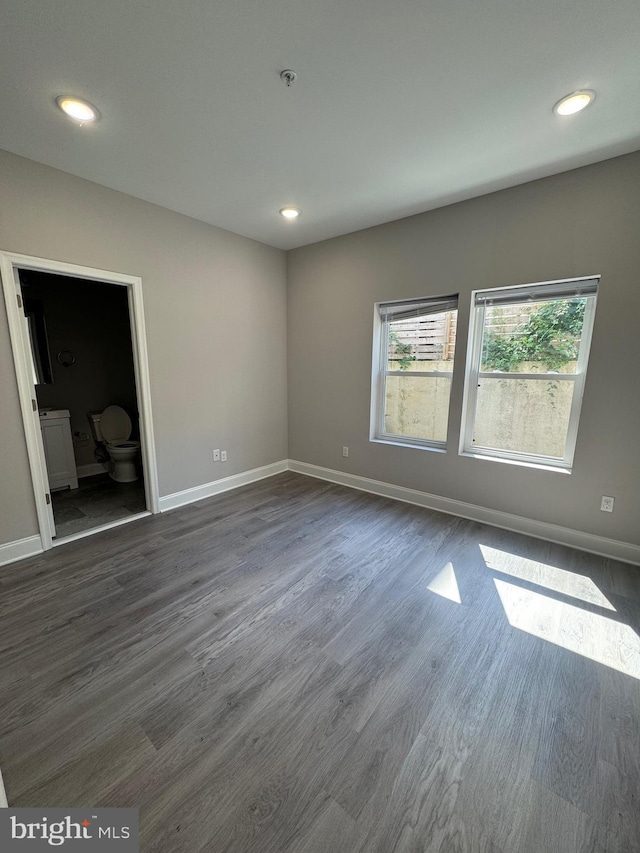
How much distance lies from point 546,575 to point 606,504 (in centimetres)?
75

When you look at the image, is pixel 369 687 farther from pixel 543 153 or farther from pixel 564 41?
pixel 543 153

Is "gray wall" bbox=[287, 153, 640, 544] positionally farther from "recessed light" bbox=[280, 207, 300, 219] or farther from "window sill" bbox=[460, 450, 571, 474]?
"recessed light" bbox=[280, 207, 300, 219]

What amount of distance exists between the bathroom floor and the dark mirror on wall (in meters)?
1.27

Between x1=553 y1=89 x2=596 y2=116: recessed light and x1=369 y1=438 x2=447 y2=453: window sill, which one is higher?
x1=553 y1=89 x2=596 y2=116: recessed light

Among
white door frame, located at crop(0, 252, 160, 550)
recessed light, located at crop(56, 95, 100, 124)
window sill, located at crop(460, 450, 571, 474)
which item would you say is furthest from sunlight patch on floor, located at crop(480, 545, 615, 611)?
recessed light, located at crop(56, 95, 100, 124)

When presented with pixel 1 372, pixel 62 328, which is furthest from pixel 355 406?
pixel 62 328

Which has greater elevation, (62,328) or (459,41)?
(459,41)

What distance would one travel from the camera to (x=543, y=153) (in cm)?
217

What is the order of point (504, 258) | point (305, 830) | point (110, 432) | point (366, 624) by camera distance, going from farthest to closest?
point (110, 432), point (504, 258), point (366, 624), point (305, 830)

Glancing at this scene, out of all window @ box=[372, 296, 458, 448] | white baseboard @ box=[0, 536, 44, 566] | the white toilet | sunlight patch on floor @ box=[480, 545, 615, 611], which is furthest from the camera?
the white toilet

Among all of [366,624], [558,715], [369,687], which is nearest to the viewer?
A: [558,715]

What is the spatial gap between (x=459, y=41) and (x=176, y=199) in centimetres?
223

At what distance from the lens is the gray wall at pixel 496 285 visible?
2.30m

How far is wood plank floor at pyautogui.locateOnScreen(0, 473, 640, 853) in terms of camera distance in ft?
3.46
